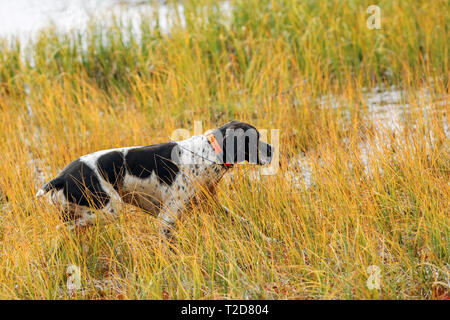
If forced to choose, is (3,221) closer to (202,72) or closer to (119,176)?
(119,176)

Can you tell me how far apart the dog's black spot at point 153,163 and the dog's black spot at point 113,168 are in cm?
5

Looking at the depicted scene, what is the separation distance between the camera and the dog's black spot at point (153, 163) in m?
3.01

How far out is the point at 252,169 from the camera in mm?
3553

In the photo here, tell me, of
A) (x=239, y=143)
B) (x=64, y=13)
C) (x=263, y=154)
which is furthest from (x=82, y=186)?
(x=64, y=13)

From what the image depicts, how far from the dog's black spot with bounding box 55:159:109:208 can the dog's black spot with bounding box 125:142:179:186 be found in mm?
230

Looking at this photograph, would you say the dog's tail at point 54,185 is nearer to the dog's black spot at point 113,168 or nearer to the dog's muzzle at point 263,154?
the dog's black spot at point 113,168

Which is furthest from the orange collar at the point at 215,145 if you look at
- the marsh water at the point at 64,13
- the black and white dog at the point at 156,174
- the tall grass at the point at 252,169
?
the marsh water at the point at 64,13

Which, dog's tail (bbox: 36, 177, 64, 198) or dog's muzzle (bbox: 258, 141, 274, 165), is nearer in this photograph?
dog's tail (bbox: 36, 177, 64, 198)

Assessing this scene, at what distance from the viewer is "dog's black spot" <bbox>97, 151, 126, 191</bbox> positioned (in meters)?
2.94

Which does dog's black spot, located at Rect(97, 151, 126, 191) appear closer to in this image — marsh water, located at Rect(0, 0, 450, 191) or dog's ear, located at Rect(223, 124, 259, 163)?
dog's ear, located at Rect(223, 124, 259, 163)

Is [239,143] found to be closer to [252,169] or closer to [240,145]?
[240,145]

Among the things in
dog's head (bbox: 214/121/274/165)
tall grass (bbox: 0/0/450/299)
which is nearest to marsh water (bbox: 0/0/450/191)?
tall grass (bbox: 0/0/450/299)

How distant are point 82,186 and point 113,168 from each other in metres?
0.22

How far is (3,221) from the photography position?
3.51 metres
